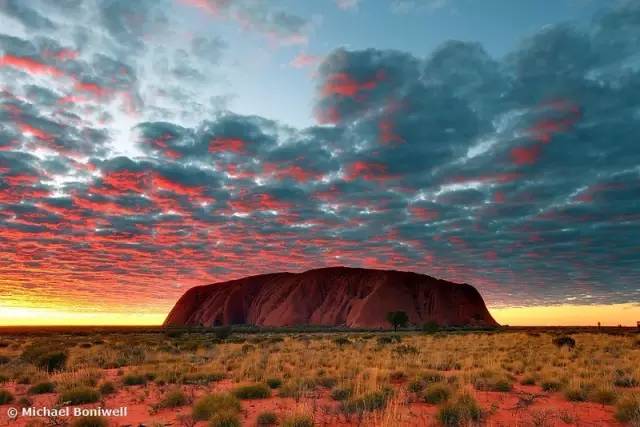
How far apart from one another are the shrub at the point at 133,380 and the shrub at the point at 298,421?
8.94m

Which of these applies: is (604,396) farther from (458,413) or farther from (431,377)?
(458,413)

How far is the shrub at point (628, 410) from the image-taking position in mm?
9370

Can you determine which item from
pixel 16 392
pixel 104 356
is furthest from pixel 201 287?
pixel 16 392

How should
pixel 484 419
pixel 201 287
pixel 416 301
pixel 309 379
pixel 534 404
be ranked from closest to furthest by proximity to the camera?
pixel 484 419 → pixel 534 404 → pixel 309 379 → pixel 416 301 → pixel 201 287

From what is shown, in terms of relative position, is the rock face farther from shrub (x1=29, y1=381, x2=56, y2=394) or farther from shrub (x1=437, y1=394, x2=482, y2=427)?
shrub (x1=437, y1=394, x2=482, y2=427)

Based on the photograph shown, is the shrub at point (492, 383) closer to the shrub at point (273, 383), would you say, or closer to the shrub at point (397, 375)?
the shrub at point (397, 375)

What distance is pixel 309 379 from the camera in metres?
14.7

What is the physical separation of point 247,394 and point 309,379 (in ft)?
8.75

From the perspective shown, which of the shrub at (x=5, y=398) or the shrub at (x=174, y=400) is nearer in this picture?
the shrub at (x=174, y=400)

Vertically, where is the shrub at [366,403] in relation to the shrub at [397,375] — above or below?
above

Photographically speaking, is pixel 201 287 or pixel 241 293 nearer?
pixel 241 293

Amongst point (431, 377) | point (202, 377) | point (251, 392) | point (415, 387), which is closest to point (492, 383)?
point (431, 377)

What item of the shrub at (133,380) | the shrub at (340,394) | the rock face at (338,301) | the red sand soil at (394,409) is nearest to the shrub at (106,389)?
the red sand soil at (394,409)

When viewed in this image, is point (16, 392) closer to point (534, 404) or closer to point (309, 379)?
point (309, 379)
